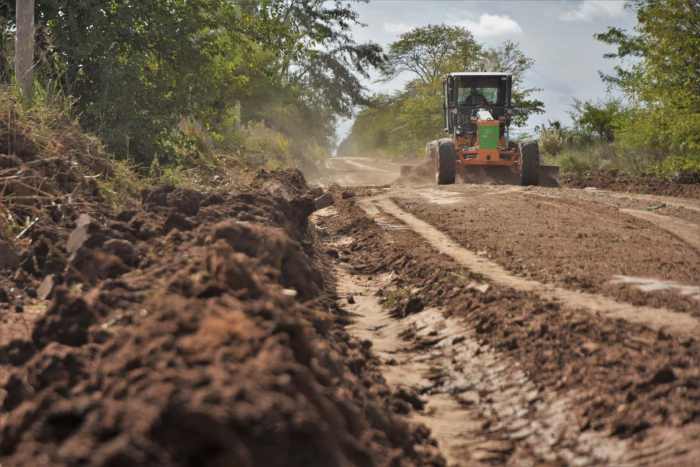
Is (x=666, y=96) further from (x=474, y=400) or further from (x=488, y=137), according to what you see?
(x=474, y=400)

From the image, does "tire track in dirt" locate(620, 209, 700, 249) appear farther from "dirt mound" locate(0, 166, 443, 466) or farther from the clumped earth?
"dirt mound" locate(0, 166, 443, 466)

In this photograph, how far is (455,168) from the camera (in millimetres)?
17047

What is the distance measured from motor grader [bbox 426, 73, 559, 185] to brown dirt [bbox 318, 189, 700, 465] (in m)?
10.9

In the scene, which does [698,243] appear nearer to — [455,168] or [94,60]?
[94,60]

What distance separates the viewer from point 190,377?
6.61 feet

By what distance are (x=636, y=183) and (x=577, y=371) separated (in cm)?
1405

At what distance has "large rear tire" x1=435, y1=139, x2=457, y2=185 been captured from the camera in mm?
16484

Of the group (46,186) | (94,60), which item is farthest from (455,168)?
(46,186)

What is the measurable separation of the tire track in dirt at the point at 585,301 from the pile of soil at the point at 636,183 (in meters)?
8.62

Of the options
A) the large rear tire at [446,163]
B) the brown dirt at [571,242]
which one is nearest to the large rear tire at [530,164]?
the large rear tire at [446,163]

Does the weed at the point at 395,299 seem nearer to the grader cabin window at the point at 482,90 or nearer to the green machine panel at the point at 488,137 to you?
the green machine panel at the point at 488,137

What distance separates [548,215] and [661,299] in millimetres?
4855

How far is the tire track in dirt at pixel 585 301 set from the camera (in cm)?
→ 395

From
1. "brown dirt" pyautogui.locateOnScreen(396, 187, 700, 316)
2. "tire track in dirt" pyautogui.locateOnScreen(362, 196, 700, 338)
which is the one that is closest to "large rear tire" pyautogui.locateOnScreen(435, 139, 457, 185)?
"brown dirt" pyautogui.locateOnScreen(396, 187, 700, 316)
